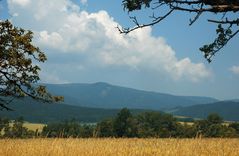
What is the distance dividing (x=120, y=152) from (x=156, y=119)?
7684cm

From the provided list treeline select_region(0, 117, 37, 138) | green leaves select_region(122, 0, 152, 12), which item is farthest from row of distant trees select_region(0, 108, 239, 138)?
green leaves select_region(122, 0, 152, 12)

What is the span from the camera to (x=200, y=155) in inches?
502

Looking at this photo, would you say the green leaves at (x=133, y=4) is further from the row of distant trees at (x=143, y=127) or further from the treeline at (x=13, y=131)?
the row of distant trees at (x=143, y=127)

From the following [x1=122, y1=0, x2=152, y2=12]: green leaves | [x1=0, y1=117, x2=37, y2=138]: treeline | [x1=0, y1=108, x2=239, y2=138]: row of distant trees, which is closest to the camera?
[x1=122, y1=0, x2=152, y2=12]: green leaves

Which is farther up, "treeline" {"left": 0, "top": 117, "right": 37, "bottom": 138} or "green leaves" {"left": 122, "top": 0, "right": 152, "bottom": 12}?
"green leaves" {"left": 122, "top": 0, "right": 152, "bottom": 12}

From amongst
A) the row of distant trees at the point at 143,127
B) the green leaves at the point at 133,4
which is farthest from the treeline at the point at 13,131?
the green leaves at the point at 133,4

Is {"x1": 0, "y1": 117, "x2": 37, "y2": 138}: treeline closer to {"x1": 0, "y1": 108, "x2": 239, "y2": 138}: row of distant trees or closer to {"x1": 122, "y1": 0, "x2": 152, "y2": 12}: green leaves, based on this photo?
{"x1": 0, "y1": 108, "x2": 239, "y2": 138}: row of distant trees

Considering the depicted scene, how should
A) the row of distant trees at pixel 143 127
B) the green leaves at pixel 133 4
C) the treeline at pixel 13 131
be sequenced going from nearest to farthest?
the green leaves at pixel 133 4 → the treeline at pixel 13 131 → the row of distant trees at pixel 143 127

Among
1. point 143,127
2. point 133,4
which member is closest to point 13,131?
point 143,127

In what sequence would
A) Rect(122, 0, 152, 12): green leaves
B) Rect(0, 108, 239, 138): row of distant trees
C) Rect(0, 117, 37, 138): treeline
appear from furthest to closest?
Rect(0, 108, 239, 138): row of distant trees → Rect(0, 117, 37, 138): treeline → Rect(122, 0, 152, 12): green leaves

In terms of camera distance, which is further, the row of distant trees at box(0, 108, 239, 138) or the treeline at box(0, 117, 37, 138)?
the row of distant trees at box(0, 108, 239, 138)

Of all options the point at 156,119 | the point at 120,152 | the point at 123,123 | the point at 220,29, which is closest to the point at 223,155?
the point at 120,152

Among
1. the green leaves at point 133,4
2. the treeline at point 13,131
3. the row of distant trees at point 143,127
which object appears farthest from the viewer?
the row of distant trees at point 143,127

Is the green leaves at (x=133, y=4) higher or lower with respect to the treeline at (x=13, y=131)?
higher
